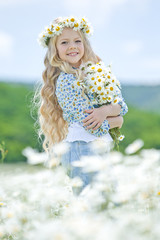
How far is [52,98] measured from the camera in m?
4.06

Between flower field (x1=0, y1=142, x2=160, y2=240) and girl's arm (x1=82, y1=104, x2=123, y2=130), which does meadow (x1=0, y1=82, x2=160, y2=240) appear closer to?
flower field (x1=0, y1=142, x2=160, y2=240)

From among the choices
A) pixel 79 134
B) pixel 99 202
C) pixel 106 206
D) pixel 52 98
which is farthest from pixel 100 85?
pixel 99 202

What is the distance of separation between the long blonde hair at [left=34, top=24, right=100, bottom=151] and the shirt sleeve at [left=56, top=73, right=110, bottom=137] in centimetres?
29

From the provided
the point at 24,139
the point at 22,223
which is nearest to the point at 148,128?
the point at 24,139

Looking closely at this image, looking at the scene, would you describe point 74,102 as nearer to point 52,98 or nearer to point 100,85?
point 100,85

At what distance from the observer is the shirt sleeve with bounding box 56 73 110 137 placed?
Answer: 3.61 metres

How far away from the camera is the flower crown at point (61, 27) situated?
396 cm

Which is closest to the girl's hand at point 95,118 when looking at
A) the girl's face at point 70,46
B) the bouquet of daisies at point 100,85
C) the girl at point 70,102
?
the girl at point 70,102

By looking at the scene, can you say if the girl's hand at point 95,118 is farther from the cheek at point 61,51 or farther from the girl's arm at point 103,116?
the cheek at point 61,51

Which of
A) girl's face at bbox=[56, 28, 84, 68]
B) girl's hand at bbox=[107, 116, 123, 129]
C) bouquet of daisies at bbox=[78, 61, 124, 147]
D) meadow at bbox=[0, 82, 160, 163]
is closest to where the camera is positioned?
bouquet of daisies at bbox=[78, 61, 124, 147]

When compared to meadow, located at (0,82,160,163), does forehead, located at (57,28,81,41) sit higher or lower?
higher

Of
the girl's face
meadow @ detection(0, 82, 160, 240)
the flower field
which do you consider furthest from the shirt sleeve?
the flower field

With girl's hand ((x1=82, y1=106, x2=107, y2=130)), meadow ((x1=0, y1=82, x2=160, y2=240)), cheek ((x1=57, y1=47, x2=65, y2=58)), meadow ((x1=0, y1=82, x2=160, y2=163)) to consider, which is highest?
cheek ((x1=57, y1=47, x2=65, y2=58))

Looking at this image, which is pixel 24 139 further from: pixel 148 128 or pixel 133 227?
pixel 133 227
